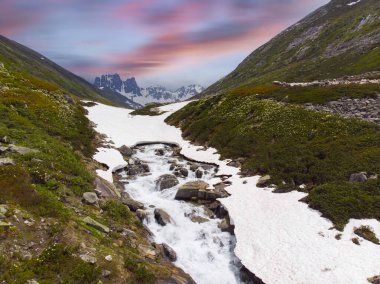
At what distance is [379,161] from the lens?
1070 inches

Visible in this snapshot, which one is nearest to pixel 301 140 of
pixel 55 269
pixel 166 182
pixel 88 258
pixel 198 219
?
pixel 166 182

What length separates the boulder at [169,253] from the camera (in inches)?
817

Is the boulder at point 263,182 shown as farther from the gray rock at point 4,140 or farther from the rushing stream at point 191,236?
the gray rock at point 4,140

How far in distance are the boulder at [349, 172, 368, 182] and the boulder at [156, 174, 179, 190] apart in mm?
16048

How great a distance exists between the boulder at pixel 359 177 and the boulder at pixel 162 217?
607 inches

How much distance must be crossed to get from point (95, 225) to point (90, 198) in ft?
12.7

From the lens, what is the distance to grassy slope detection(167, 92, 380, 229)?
24203mm

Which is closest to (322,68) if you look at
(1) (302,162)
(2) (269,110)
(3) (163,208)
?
(2) (269,110)

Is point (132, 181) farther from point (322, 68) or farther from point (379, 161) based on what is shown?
point (322, 68)

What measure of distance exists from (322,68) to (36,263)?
136 meters

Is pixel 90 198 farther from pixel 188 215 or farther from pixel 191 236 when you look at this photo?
pixel 188 215

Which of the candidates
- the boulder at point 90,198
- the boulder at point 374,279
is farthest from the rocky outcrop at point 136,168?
the boulder at point 374,279

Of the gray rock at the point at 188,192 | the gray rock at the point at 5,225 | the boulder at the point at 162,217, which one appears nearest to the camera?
the gray rock at the point at 5,225

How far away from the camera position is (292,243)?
20.6m
